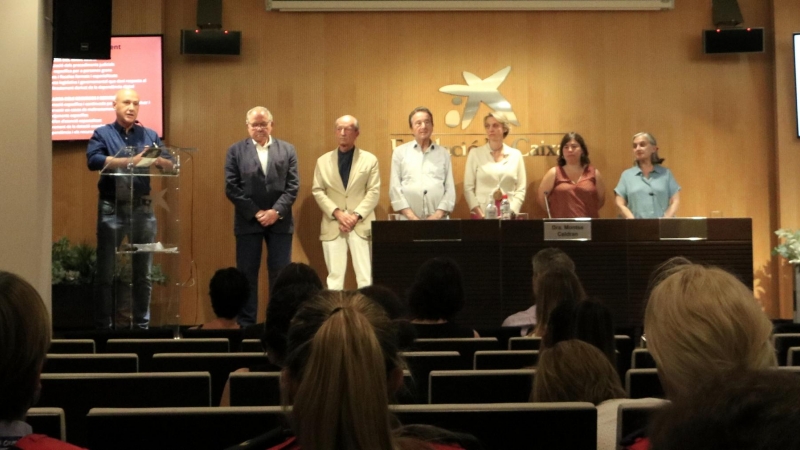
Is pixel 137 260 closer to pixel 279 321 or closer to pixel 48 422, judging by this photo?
pixel 279 321

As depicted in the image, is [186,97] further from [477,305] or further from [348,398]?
[348,398]

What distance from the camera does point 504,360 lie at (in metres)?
3.27

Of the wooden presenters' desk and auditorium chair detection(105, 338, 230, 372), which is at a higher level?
the wooden presenters' desk

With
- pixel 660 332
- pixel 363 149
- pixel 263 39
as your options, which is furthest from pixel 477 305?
pixel 660 332

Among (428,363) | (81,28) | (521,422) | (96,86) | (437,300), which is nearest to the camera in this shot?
(521,422)

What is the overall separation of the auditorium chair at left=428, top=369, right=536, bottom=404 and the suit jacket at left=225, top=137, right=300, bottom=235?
18.3 feet

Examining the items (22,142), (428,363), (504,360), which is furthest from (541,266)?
(22,142)

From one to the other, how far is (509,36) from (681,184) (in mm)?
2166

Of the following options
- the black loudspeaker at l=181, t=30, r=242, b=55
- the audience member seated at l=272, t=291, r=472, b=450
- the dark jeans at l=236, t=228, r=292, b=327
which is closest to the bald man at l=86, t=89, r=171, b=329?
the dark jeans at l=236, t=228, r=292, b=327

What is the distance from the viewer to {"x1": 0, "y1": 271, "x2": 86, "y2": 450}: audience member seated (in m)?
1.57

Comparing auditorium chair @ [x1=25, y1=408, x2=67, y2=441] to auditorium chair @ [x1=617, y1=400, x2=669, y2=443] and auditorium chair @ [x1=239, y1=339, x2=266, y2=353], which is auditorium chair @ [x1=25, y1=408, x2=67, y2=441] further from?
auditorium chair @ [x1=239, y1=339, x2=266, y2=353]

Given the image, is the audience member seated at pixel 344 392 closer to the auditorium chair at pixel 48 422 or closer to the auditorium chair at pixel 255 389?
the auditorium chair at pixel 48 422

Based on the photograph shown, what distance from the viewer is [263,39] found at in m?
9.06

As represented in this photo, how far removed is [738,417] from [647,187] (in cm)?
800
